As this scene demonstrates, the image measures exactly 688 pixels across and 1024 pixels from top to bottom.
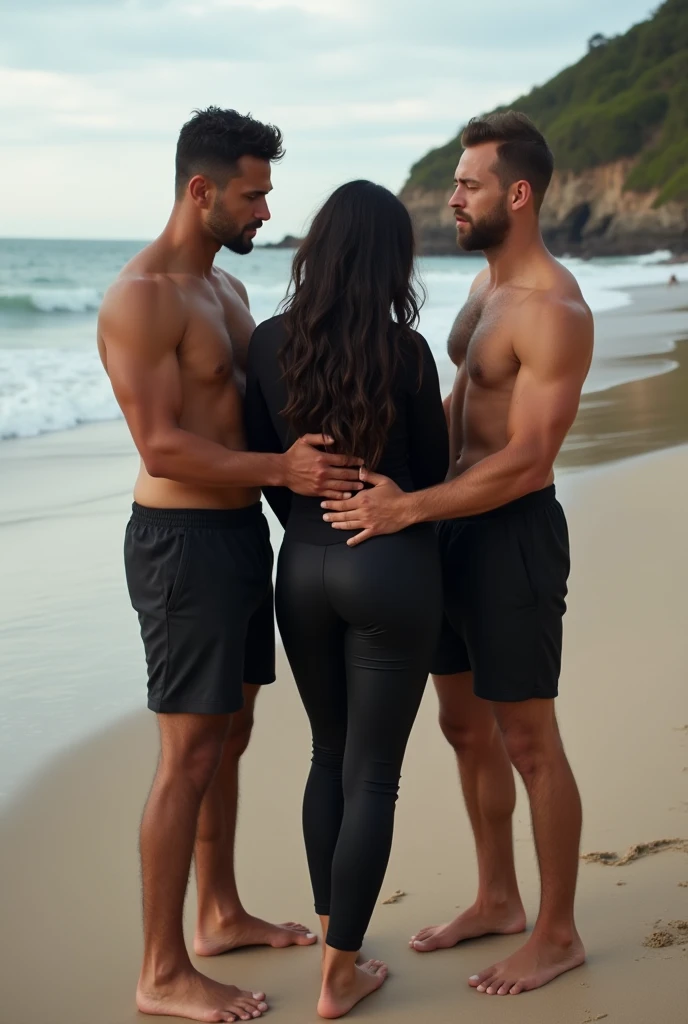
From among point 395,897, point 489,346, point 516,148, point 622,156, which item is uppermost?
point 622,156

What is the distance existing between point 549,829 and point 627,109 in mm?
84708

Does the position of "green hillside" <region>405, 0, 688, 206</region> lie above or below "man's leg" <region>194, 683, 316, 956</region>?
above

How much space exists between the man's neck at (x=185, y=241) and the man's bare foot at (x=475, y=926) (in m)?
1.87

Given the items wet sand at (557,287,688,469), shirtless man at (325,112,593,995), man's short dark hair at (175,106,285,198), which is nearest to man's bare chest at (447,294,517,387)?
shirtless man at (325,112,593,995)

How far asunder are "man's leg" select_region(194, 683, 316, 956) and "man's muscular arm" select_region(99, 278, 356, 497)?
0.68 meters

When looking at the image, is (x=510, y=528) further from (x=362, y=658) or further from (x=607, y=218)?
(x=607, y=218)

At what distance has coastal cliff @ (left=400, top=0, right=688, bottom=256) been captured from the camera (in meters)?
70.9

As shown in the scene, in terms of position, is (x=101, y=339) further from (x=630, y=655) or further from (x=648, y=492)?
(x=648, y=492)

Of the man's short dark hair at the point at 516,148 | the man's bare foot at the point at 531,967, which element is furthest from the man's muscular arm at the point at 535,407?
the man's bare foot at the point at 531,967

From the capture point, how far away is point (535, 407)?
2.96 metres

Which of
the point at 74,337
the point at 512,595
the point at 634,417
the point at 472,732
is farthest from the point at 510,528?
the point at 74,337

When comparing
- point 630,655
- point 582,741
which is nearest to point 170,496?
point 582,741

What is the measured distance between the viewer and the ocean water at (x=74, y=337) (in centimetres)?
1208

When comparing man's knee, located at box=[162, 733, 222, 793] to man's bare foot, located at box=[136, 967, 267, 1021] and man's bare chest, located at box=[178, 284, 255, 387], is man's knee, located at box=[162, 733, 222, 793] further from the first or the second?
man's bare chest, located at box=[178, 284, 255, 387]
